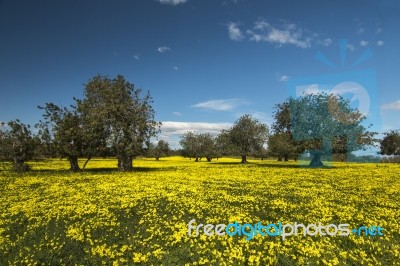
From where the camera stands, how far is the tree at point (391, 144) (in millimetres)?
130125

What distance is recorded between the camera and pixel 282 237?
43.5 ft

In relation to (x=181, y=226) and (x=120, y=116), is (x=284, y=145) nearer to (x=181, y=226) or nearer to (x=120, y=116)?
(x=120, y=116)

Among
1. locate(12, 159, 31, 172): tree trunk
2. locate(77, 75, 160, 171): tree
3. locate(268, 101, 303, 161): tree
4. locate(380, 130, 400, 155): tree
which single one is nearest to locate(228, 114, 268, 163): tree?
locate(268, 101, 303, 161): tree

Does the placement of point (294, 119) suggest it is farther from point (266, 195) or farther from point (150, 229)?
point (150, 229)

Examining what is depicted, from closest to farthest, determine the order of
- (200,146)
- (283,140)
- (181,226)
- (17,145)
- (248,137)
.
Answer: (181,226) < (17,145) < (283,140) < (248,137) < (200,146)

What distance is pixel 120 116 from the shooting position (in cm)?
4688

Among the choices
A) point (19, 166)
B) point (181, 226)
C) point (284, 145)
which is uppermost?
point (284, 145)

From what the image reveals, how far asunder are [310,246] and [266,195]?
10.9 m

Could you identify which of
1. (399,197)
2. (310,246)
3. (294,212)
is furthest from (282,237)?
(399,197)

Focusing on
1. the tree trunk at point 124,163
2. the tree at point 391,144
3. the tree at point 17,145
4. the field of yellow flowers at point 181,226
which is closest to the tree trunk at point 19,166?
the tree at point 17,145

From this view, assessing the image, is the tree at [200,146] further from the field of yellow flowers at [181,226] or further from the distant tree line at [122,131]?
the field of yellow flowers at [181,226]

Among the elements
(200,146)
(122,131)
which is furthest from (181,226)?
(200,146)

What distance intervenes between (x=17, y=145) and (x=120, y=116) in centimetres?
1476

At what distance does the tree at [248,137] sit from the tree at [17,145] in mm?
47723
